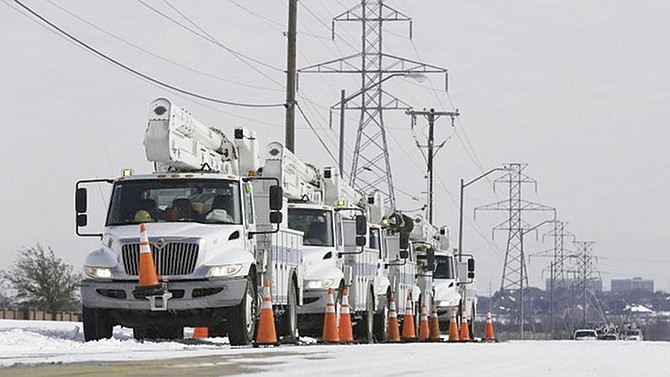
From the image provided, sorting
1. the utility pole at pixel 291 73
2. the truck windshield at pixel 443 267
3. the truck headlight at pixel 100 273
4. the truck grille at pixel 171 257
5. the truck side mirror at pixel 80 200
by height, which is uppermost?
the utility pole at pixel 291 73

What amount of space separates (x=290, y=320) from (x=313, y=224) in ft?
12.5

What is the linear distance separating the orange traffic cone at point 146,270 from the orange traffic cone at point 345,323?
848 centimetres

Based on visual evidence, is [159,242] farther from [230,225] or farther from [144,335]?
[144,335]

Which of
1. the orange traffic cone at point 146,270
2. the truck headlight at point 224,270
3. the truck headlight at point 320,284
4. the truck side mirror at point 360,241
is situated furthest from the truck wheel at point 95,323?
the truck side mirror at point 360,241

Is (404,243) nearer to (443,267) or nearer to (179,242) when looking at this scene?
(443,267)

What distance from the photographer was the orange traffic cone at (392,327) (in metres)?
38.1

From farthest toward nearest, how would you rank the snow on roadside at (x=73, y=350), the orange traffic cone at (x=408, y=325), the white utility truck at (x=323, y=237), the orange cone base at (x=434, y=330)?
the orange cone base at (x=434, y=330) < the orange traffic cone at (x=408, y=325) < the white utility truck at (x=323, y=237) < the snow on roadside at (x=73, y=350)

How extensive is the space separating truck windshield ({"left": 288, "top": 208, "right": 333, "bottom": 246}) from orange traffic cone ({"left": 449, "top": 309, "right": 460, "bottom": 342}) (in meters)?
15.3

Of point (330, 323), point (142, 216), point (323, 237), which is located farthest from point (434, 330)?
point (142, 216)

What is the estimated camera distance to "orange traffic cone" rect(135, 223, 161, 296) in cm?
2244

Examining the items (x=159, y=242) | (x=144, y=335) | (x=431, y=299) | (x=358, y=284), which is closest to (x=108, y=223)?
(x=159, y=242)

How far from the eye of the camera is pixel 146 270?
2252cm

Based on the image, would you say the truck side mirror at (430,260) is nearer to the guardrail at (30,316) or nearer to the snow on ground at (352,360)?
the guardrail at (30,316)

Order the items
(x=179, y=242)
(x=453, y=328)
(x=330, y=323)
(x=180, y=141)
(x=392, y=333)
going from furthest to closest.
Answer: (x=453, y=328) < (x=392, y=333) < (x=330, y=323) < (x=180, y=141) < (x=179, y=242)
